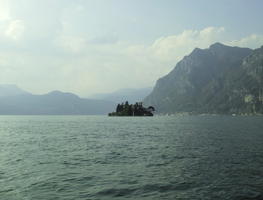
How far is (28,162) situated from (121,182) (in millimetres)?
17918

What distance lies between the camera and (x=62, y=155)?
46.4 m

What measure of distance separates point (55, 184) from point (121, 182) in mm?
6304

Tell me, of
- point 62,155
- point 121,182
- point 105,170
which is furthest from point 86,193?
point 62,155

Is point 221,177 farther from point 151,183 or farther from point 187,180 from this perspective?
point 151,183

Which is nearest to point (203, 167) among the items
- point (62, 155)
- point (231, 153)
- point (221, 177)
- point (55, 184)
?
point (221, 177)

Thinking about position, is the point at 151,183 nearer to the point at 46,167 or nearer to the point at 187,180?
the point at 187,180

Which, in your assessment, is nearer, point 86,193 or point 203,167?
point 86,193

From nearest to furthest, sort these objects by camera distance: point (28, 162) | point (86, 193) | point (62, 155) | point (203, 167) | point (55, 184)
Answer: point (86, 193) → point (55, 184) → point (203, 167) → point (28, 162) → point (62, 155)

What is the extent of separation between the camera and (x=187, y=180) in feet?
95.8

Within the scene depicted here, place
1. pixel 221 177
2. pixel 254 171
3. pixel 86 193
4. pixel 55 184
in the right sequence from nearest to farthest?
pixel 86 193
pixel 55 184
pixel 221 177
pixel 254 171

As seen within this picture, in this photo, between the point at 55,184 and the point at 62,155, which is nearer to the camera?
the point at 55,184

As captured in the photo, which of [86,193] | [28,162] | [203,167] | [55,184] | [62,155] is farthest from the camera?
[62,155]

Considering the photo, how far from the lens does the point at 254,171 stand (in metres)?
33.3

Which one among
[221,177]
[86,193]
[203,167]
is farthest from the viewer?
[203,167]
